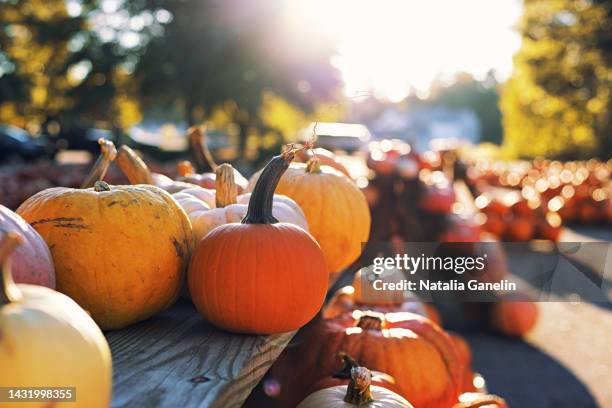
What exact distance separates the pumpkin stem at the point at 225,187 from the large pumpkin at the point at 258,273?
0.29m

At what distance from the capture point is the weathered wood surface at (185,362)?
42.4 inches

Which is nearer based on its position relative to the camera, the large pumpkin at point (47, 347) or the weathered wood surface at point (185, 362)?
the large pumpkin at point (47, 347)

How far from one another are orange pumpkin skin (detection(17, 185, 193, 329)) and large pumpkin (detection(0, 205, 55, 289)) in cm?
13

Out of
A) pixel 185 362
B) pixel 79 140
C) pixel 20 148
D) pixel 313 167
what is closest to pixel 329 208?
pixel 313 167

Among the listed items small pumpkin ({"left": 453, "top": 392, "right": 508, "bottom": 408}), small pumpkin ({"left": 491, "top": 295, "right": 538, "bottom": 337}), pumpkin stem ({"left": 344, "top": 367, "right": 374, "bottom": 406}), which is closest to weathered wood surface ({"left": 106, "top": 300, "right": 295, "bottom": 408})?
pumpkin stem ({"left": 344, "top": 367, "right": 374, "bottom": 406})

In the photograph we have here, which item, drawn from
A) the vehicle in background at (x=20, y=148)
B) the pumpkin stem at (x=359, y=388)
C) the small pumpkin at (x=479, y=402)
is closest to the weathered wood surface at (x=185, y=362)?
the pumpkin stem at (x=359, y=388)

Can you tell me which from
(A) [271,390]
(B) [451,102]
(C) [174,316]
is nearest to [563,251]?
(A) [271,390]

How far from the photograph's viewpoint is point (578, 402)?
4082 mm

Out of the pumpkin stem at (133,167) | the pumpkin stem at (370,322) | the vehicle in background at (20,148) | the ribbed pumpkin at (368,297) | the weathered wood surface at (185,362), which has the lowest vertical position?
the vehicle in background at (20,148)

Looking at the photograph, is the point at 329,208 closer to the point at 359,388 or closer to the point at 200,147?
the point at 200,147

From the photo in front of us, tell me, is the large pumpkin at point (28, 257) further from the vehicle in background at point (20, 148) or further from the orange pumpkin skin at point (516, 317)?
the vehicle in background at point (20, 148)

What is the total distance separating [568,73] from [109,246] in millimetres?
32592

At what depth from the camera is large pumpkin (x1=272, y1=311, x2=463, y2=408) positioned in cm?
212

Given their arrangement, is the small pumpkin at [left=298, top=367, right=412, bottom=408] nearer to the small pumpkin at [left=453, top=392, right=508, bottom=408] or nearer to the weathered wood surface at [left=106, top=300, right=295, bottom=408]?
the weathered wood surface at [left=106, top=300, right=295, bottom=408]
